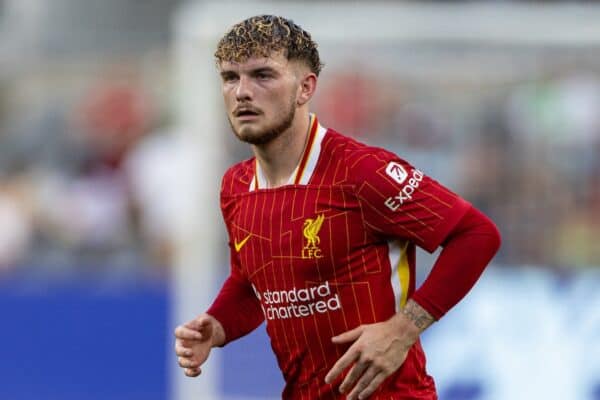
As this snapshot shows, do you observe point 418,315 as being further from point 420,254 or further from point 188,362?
point 420,254

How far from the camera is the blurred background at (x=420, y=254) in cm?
984

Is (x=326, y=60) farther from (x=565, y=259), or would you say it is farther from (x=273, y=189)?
(x=273, y=189)

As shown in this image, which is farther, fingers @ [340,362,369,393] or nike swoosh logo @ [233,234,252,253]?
nike swoosh logo @ [233,234,252,253]

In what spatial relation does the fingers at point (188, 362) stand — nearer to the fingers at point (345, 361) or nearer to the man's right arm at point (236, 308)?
the man's right arm at point (236, 308)

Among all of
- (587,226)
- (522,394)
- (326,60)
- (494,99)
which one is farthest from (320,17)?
(522,394)

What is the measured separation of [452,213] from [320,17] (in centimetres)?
543

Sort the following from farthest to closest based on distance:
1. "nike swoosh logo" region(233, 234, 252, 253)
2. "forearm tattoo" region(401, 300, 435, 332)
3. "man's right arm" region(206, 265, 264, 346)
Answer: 1. "man's right arm" region(206, 265, 264, 346)
2. "nike swoosh logo" region(233, 234, 252, 253)
3. "forearm tattoo" region(401, 300, 435, 332)

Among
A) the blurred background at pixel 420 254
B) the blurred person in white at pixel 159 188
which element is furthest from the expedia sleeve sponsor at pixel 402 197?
the blurred person in white at pixel 159 188

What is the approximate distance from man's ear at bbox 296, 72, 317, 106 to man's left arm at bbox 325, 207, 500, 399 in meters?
0.75

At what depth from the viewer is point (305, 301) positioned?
5043 mm

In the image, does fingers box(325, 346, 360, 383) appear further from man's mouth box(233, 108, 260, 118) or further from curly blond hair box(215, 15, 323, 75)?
curly blond hair box(215, 15, 323, 75)

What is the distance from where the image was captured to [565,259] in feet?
32.8

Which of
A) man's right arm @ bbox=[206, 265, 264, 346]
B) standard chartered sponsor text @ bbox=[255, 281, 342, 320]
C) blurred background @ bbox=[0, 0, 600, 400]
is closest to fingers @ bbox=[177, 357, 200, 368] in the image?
man's right arm @ bbox=[206, 265, 264, 346]

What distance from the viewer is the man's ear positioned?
16.7 feet
